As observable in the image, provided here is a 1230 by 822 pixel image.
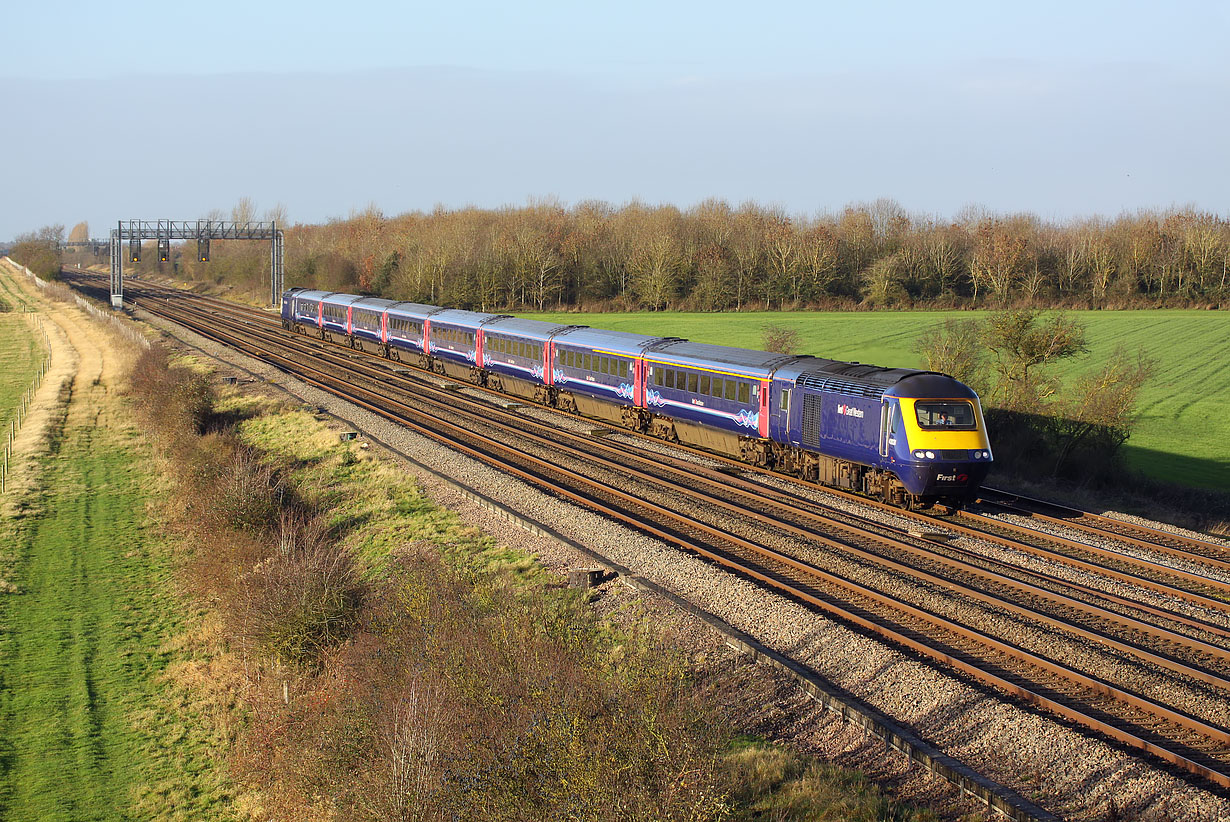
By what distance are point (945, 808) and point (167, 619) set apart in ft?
55.2

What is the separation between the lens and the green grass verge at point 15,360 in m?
43.9

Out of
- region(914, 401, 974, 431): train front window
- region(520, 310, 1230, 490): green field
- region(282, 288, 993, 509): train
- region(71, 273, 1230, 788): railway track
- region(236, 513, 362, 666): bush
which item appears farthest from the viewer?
region(520, 310, 1230, 490): green field

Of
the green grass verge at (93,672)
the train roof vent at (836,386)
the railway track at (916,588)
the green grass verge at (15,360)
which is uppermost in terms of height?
the train roof vent at (836,386)

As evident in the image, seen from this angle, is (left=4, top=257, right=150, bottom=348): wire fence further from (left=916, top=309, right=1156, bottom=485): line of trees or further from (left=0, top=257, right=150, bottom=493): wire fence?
(left=916, top=309, right=1156, bottom=485): line of trees

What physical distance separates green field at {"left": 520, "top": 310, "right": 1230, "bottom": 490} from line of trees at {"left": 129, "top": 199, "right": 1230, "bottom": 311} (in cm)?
385

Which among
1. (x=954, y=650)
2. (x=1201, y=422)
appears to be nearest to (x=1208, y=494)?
(x=1201, y=422)

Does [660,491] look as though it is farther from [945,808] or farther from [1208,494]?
[1208,494]

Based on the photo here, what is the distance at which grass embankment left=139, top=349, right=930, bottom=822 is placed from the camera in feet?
26.3

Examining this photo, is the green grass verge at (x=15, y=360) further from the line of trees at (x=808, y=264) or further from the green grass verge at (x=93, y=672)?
the line of trees at (x=808, y=264)

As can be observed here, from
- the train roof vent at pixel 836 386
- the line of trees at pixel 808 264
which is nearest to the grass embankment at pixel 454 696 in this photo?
the train roof vent at pixel 836 386

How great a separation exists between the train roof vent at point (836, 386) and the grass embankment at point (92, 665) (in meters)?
14.1

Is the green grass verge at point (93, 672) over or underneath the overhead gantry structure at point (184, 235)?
underneath

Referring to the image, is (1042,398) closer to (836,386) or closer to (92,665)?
(836,386)

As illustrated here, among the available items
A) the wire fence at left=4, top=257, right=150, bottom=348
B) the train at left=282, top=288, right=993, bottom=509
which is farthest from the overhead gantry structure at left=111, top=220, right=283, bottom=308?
the train at left=282, top=288, right=993, bottom=509
